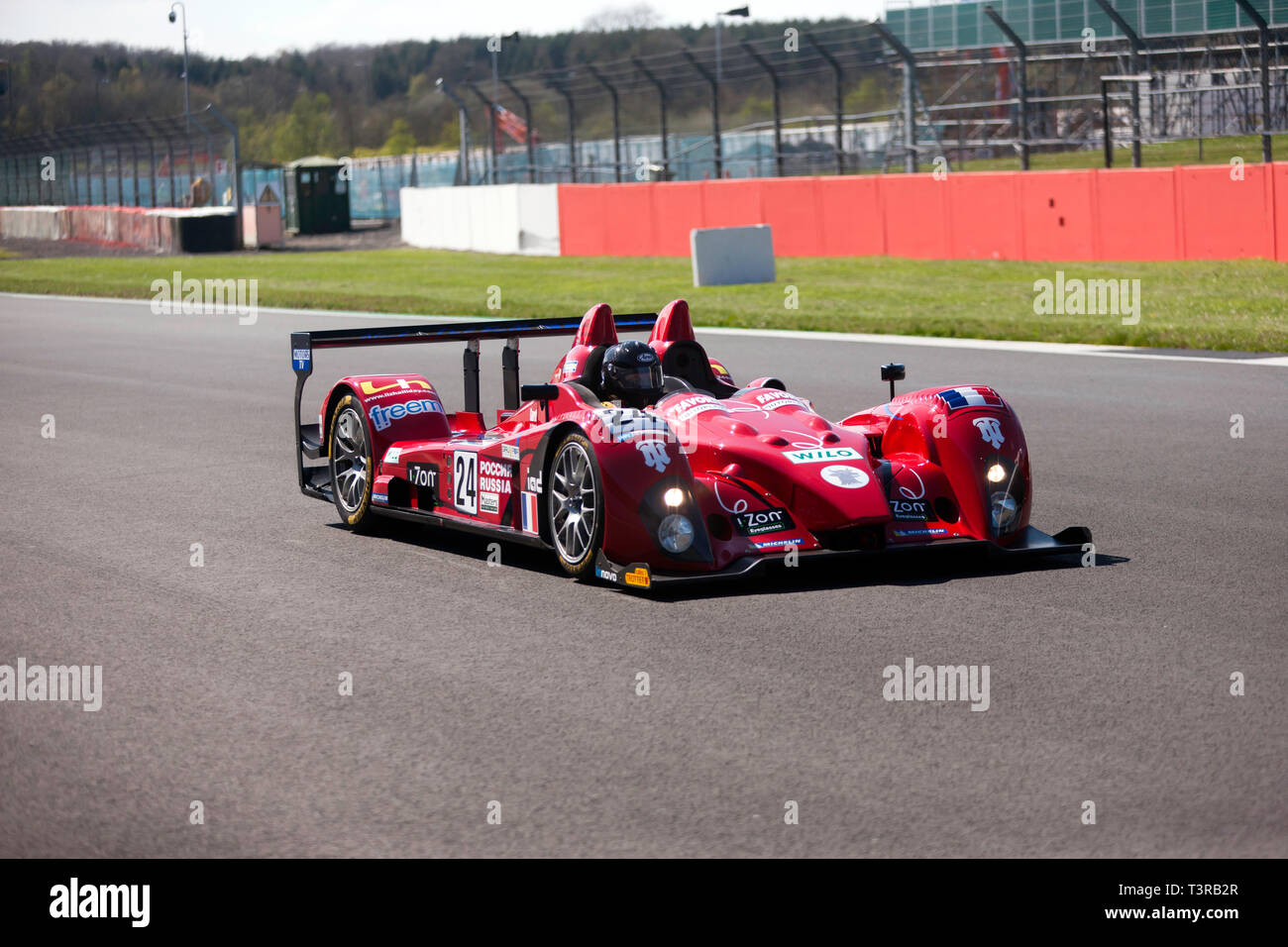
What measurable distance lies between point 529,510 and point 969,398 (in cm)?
215

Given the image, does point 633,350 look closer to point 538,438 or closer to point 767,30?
point 538,438

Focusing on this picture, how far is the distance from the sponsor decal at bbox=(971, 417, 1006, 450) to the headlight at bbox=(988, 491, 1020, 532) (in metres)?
0.24

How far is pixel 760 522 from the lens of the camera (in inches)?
297

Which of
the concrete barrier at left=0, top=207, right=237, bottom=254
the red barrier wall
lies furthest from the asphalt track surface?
the concrete barrier at left=0, top=207, right=237, bottom=254

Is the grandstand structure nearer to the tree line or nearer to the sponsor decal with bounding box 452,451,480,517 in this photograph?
the tree line

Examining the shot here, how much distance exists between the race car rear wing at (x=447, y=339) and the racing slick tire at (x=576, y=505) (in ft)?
5.84

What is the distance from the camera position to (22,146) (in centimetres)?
6938

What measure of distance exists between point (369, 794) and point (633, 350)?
12.9 ft

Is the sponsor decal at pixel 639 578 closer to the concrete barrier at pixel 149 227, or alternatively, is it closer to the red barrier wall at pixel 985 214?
the red barrier wall at pixel 985 214

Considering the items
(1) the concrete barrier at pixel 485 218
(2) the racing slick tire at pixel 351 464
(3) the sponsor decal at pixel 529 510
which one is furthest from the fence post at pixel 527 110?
(3) the sponsor decal at pixel 529 510

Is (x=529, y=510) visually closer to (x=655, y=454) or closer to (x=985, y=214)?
(x=655, y=454)
